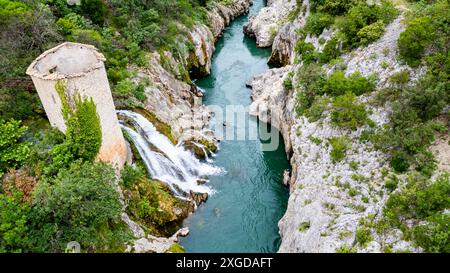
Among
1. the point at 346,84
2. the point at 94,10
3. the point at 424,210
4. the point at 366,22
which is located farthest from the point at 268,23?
the point at 424,210

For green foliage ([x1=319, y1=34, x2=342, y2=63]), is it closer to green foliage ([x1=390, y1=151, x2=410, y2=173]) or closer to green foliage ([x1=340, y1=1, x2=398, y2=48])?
green foliage ([x1=340, y1=1, x2=398, y2=48])

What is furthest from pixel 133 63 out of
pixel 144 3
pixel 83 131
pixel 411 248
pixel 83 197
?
pixel 411 248

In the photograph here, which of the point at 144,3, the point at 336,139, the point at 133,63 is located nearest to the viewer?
the point at 336,139

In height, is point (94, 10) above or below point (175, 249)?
above

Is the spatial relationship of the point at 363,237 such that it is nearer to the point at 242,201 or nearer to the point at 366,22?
the point at 242,201

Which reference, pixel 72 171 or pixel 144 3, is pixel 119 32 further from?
pixel 72 171

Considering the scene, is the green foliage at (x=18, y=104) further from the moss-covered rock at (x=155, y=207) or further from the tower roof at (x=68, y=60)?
the moss-covered rock at (x=155, y=207)
